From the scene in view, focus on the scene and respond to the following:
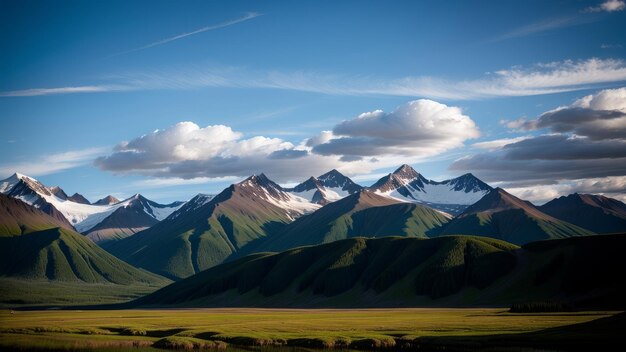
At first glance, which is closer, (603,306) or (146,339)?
(146,339)

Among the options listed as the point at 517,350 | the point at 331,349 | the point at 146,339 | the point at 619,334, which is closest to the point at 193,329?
the point at 146,339

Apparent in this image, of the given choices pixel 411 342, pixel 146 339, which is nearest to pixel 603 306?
pixel 411 342

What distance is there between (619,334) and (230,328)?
79.5 metres

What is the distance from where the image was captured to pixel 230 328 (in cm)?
14525

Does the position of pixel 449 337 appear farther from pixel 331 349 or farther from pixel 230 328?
pixel 230 328

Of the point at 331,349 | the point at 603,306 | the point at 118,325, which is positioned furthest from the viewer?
the point at 603,306

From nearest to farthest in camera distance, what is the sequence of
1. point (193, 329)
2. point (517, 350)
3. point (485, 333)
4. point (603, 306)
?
point (517, 350) → point (485, 333) → point (193, 329) → point (603, 306)

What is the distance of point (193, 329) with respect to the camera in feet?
474

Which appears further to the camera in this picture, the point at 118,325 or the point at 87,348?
the point at 118,325

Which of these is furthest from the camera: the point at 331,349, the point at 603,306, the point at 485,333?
the point at 603,306

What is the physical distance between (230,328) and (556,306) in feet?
307

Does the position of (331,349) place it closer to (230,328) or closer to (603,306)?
(230,328)

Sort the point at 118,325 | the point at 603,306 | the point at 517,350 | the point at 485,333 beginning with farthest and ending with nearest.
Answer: the point at 603,306 → the point at 118,325 → the point at 485,333 → the point at 517,350

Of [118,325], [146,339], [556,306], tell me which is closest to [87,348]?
[146,339]
